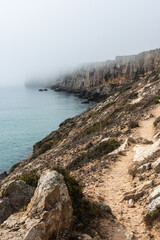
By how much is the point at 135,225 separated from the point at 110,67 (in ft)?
357

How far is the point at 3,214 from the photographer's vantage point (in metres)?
5.92

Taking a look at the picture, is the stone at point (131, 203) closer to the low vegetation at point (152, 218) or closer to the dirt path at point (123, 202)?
the dirt path at point (123, 202)

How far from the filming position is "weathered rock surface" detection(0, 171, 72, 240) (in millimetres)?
4398

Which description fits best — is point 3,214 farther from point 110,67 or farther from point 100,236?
point 110,67

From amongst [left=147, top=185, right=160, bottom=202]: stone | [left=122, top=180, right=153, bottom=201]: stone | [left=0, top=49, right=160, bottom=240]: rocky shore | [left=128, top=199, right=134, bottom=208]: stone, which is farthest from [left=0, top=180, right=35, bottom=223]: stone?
[left=147, top=185, right=160, bottom=202]: stone

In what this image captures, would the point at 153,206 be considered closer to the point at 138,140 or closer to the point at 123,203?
the point at 123,203

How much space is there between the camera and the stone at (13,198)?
596cm

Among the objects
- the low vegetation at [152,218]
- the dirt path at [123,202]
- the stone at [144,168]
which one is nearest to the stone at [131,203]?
the dirt path at [123,202]

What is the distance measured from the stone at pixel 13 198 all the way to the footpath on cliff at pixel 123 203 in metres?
2.60

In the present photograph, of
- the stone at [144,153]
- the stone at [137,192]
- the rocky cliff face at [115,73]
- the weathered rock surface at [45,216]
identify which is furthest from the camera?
the rocky cliff face at [115,73]

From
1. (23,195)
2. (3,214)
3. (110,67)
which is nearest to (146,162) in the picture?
(23,195)

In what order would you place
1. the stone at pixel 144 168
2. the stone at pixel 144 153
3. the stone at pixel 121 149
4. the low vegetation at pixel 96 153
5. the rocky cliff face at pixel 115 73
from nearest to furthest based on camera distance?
Result: the stone at pixel 144 168 < the stone at pixel 144 153 < the stone at pixel 121 149 < the low vegetation at pixel 96 153 < the rocky cliff face at pixel 115 73

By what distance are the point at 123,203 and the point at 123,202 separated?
0.21 ft

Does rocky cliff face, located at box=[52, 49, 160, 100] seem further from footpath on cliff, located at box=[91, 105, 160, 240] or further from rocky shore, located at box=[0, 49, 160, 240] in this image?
rocky shore, located at box=[0, 49, 160, 240]
